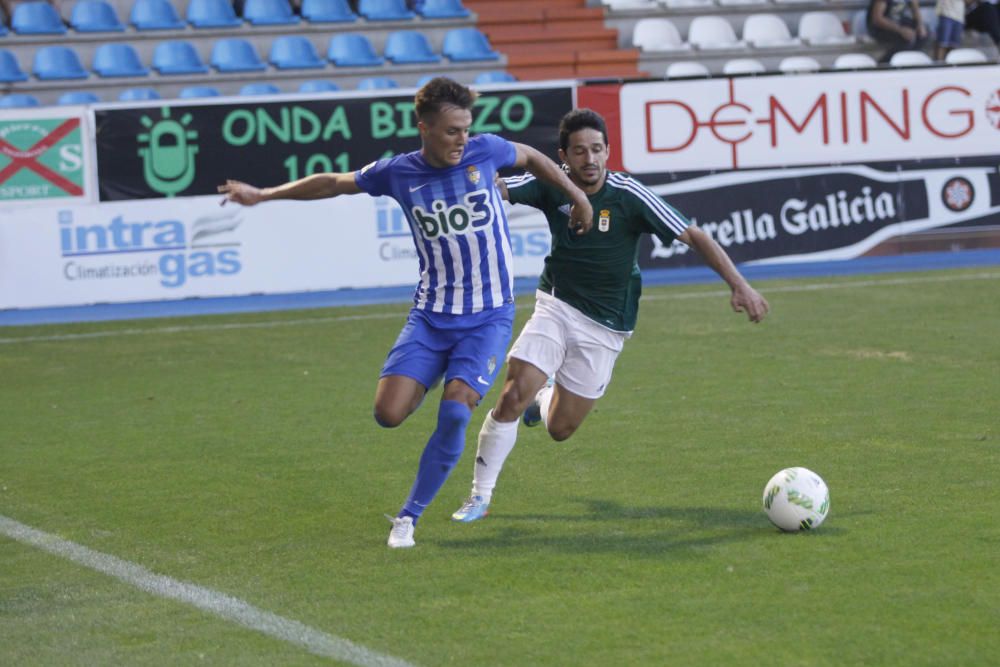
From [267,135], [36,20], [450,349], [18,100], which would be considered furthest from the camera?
[36,20]

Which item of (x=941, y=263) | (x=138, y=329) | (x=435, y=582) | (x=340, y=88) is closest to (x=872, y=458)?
(x=435, y=582)

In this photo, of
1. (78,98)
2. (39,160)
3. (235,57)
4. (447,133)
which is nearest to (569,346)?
(447,133)

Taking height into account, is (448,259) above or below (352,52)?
above

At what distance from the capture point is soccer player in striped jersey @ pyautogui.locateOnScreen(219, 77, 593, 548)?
6.45 meters

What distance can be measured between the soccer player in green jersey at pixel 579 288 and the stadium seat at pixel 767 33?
14.8 metres

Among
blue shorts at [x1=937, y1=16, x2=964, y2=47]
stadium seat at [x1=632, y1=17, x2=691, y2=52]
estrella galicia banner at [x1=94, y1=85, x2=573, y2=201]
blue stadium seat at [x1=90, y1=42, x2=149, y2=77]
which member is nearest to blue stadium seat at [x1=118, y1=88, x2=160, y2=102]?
blue stadium seat at [x1=90, y1=42, x2=149, y2=77]

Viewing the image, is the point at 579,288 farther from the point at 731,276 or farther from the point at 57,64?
the point at 57,64

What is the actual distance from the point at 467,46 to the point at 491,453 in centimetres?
1427

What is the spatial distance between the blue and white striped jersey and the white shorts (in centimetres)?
43

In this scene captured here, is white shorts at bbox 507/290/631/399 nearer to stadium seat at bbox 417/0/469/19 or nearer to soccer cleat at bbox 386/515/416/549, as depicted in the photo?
soccer cleat at bbox 386/515/416/549

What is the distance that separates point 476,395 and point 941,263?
10975 mm

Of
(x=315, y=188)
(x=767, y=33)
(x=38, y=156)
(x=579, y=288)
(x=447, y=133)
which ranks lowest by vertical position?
(x=38, y=156)

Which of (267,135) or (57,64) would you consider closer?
(267,135)

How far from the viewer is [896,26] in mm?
20797
